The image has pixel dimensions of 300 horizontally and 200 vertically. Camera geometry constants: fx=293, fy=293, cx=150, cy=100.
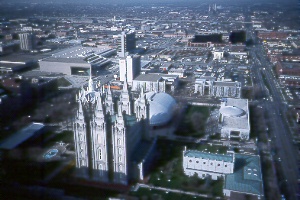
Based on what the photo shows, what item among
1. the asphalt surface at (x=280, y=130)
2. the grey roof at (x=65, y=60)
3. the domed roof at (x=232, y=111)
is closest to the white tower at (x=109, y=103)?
the domed roof at (x=232, y=111)

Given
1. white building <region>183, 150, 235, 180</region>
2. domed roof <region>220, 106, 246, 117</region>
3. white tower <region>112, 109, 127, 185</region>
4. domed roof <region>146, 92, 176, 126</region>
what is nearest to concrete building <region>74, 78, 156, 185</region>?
white tower <region>112, 109, 127, 185</region>

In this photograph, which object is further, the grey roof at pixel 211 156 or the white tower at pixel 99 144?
the grey roof at pixel 211 156

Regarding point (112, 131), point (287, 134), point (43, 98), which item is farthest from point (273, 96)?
point (43, 98)

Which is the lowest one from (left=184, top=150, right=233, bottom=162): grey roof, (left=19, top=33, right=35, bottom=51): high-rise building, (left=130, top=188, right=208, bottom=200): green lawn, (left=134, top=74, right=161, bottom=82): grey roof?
(left=130, top=188, right=208, bottom=200): green lawn

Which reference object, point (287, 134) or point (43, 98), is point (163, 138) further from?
point (43, 98)

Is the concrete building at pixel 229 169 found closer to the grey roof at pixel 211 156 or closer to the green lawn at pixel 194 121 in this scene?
the grey roof at pixel 211 156

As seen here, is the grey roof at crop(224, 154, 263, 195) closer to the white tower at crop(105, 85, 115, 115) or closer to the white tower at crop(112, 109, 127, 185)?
the white tower at crop(112, 109, 127, 185)
